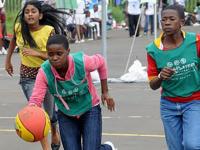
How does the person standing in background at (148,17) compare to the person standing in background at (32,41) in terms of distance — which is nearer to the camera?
the person standing in background at (32,41)

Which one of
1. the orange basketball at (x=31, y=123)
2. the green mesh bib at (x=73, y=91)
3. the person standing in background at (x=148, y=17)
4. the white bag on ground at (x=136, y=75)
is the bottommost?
the person standing in background at (x=148, y=17)

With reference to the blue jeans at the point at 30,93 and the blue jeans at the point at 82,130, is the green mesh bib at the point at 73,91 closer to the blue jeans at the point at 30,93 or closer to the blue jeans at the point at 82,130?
the blue jeans at the point at 82,130

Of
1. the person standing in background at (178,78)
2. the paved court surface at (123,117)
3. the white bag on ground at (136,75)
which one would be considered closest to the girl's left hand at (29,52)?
the paved court surface at (123,117)

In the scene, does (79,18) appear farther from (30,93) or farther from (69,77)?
(69,77)

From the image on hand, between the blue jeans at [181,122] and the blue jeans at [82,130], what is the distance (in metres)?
0.66

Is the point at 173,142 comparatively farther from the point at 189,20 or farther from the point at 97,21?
the point at 189,20


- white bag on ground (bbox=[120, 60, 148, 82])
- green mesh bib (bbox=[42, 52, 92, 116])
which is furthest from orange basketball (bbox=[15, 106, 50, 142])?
white bag on ground (bbox=[120, 60, 148, 82])

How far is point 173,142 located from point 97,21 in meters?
21.2

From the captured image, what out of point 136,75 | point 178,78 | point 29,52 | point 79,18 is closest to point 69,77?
point 178,78

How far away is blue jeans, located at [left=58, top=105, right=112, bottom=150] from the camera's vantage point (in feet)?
20.7

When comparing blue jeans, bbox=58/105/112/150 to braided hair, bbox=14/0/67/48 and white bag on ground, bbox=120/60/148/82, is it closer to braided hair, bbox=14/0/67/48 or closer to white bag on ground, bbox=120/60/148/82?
braided hair, bbox=14/0/67/48

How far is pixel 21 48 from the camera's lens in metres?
7.92

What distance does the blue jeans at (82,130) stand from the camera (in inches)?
249

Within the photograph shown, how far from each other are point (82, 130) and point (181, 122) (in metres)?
0.98
